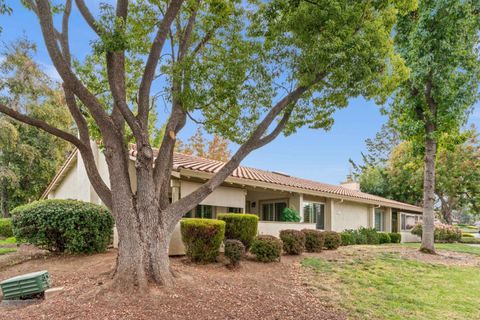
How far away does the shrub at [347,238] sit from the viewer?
18.1 metres

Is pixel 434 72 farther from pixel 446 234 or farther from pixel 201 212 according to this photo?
pixel 446 234

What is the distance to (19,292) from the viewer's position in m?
6.66

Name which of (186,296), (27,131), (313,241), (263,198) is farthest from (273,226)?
(27,131)

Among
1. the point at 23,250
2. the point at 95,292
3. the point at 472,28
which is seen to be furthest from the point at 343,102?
→ the point at 23,250

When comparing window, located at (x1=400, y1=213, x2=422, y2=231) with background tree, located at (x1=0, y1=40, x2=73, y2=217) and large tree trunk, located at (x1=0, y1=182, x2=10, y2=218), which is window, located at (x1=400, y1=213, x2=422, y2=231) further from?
large tree trunk, located at (x1=0, y1=182, x2=10, y2=218)

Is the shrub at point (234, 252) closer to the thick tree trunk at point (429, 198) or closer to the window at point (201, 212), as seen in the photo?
the window at point (201, 212)

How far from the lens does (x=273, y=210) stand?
19.0 meters

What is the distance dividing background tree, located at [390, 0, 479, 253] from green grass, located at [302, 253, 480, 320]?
5.27 metres

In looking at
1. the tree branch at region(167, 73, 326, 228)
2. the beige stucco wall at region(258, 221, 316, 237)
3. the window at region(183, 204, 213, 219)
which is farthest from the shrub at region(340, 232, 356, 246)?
the tree branch at region(167, 73, 326, 228)

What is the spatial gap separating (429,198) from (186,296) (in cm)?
1391

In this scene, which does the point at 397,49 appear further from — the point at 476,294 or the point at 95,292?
the point at 95,292

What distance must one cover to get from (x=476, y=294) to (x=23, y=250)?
14.1 m

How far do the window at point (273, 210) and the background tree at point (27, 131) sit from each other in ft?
62.6

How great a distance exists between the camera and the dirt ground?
5641 millimetres
